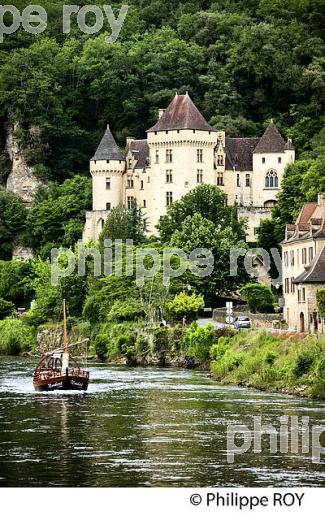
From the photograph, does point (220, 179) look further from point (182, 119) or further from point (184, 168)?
point (182, 119)

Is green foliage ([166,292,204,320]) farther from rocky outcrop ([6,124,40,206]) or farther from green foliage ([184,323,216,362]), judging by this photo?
rocky outcrop ([6,124,40,206])

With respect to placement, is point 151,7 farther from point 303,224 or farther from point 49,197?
point 303,224

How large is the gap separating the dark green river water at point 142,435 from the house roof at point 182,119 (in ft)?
195

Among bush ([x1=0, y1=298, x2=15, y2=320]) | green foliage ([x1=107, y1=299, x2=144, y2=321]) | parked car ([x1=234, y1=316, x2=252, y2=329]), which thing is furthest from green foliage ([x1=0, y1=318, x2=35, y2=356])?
parked car ([x1=234, y1=316, x2=252, y2=329])

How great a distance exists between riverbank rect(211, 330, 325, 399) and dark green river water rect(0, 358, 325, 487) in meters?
1.25

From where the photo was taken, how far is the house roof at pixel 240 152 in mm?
147875

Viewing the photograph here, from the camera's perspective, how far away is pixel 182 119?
145375 mm

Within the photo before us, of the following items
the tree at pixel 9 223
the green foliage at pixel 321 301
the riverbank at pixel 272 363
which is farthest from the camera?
the tree at pixel 9 223
